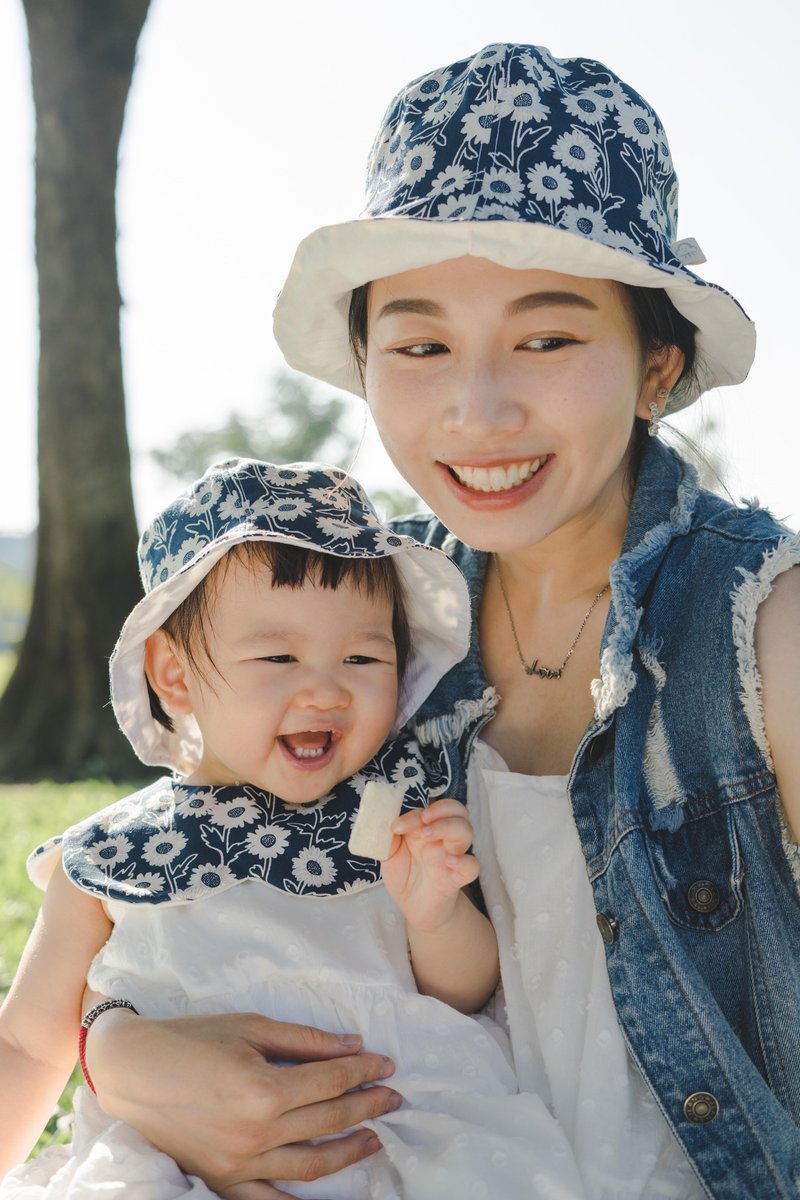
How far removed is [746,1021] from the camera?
94.6 inches

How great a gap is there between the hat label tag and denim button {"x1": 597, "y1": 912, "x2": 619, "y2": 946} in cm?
136

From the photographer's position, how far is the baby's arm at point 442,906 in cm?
235

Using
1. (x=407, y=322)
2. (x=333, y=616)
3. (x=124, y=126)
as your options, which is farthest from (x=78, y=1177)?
(x=124, y=126)

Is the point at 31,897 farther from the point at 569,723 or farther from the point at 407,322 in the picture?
the point at 407,322

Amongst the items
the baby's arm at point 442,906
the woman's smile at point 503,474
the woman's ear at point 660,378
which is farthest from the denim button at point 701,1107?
the woman's ear at point 660,378

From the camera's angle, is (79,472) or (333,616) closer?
(333,616)

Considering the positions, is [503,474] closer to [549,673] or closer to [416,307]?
[416,307]

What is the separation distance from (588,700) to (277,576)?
2.51 ft

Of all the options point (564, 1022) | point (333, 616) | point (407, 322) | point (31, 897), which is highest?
point (407, 322)

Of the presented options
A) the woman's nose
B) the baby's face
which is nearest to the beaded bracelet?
the baby's face

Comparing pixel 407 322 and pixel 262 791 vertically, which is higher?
pixel 407 322

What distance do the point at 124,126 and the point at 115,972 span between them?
8.43 m

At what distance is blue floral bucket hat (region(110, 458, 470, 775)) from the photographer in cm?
264

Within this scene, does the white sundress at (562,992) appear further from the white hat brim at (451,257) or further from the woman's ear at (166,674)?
the white hat brim at (451,257)
